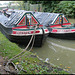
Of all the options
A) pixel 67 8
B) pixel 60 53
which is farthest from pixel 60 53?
pixel 67 8

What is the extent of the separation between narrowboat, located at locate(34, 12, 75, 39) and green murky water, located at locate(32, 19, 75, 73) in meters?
0.53

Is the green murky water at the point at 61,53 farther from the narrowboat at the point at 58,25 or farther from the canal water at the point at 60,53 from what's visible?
the narrowboat at the point at 58,25

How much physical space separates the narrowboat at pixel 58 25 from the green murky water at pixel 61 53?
0.53 metres

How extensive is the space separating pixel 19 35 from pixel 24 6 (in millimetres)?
28132

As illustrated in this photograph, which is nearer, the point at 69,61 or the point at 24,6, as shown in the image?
the point at 69,61

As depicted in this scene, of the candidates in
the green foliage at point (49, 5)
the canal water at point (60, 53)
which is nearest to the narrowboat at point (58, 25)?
the canal water at point (60, 53)

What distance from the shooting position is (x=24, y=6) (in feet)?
113

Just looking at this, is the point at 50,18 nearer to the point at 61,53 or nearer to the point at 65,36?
the point at 65,36

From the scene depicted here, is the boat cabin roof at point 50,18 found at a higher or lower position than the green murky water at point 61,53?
higher

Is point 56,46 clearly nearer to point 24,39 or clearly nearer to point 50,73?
point 24,39

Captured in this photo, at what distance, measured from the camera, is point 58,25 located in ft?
36.8

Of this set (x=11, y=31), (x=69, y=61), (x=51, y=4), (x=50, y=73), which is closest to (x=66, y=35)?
(x=69, y=61)

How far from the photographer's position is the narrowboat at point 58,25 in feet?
32.3

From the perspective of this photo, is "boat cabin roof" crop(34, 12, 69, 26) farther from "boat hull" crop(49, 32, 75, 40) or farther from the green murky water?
the green murky water
